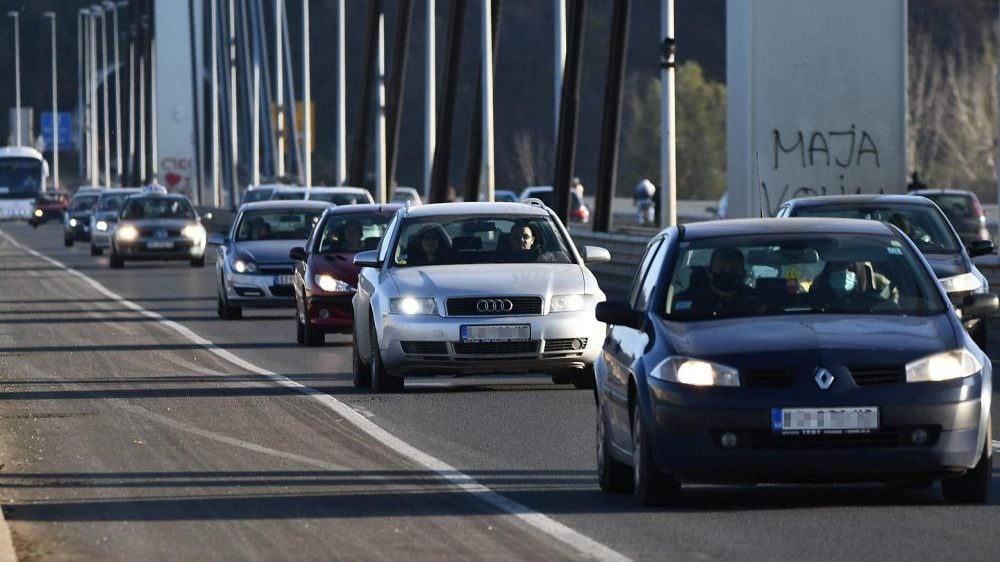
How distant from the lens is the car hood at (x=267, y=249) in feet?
96.2

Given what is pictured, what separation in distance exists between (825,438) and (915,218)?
447 inches

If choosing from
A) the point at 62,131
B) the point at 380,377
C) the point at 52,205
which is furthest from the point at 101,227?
the point at 62,131

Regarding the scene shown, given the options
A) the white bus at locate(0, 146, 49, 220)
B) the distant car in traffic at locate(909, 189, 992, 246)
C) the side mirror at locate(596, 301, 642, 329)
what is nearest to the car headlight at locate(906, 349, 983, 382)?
the side mirror at locate(596, 301, 642, 329)

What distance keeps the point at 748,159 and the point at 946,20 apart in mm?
92765

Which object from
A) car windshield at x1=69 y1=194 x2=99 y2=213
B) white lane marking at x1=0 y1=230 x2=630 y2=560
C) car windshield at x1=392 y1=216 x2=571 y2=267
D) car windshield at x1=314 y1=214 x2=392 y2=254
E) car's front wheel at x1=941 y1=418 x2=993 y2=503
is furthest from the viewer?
car windshield at x1=69 y1=194 x2=99 y2=213

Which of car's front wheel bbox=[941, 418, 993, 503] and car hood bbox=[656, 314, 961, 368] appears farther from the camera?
car's front wheel bbox=[941, 418, 993, 503]

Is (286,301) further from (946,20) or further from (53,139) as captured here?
(53,139)

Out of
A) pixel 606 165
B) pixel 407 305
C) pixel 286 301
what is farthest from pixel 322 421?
pixel 606 165

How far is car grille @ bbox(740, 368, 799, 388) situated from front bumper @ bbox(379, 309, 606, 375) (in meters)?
6.95

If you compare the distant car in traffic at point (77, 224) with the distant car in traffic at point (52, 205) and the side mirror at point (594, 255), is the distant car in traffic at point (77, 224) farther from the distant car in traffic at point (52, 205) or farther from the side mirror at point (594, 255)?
the side mirror at point (594, 255)

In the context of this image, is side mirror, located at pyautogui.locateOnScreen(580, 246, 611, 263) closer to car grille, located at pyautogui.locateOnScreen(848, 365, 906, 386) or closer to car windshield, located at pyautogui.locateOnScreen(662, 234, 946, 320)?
car windshield, located at pyautogui.locateOnScreen(662, 234, 946, 320)

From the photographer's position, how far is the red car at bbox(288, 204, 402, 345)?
78.9 feet

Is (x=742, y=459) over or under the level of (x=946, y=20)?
under

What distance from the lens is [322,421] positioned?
15781mm
